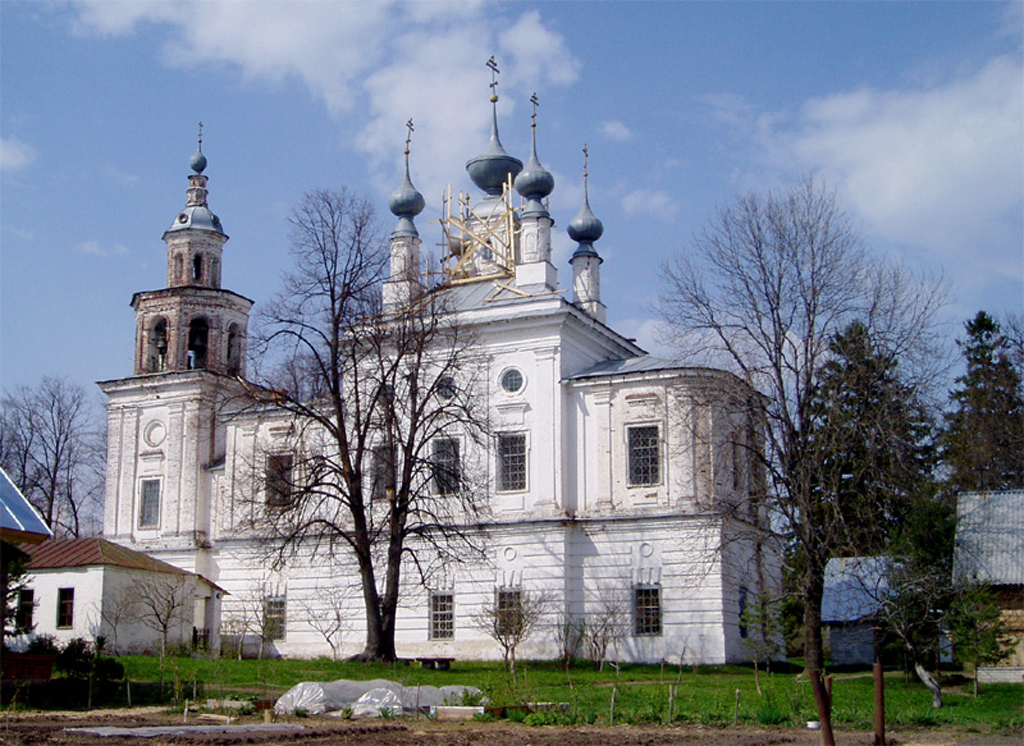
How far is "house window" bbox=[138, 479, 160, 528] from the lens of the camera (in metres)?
37.9

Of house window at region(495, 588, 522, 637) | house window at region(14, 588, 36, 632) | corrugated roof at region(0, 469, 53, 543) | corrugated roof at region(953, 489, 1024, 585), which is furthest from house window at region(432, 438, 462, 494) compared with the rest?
corrugated roof at region(0, 469, 53, 543)

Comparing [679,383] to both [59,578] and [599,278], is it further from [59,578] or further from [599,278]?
[59,578]

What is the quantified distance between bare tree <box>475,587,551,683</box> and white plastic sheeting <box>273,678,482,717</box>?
6.85 metres

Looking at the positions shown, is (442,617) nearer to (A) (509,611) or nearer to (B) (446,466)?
(B) (446,466)

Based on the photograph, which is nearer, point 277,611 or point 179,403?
point 277,611

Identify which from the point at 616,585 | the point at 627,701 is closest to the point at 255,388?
the point at 616,585

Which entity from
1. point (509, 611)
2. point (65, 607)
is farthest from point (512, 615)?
point (65, 607)

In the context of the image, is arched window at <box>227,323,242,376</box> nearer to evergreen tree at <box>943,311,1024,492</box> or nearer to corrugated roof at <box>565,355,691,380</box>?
corrugated roof at <box>565,355,691,380</box>

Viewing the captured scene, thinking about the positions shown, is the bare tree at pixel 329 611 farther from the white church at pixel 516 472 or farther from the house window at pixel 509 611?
the house window at pixel 509 611

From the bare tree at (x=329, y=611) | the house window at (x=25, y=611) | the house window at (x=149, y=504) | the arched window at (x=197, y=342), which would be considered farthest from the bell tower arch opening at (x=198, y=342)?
the house window at (x=25, y=611)

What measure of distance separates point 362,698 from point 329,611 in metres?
16.2

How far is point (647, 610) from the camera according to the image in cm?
3069

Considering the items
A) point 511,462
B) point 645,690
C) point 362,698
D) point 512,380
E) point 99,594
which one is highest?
point 512,380

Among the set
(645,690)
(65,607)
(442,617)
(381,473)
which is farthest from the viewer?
(442,617)
